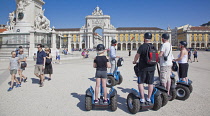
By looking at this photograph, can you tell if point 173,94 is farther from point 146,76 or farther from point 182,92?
point 146,76

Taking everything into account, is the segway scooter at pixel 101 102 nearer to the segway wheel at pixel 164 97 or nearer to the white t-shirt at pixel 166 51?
the segway wheel at pixel 164 97

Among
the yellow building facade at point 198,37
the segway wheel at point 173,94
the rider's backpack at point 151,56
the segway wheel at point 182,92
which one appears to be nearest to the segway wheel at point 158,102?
the rider's backpack at point 151,56

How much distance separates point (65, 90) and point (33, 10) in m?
17.1

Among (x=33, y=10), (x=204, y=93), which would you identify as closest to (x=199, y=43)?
(x=33, y=10)

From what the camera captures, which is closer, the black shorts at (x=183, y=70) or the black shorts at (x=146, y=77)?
the black shorts at (x=146, y=77)

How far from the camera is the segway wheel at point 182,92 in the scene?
4316mm

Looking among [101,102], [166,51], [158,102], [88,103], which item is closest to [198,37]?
[166,51]

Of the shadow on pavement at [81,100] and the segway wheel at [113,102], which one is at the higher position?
the segway wheel at [113,102]

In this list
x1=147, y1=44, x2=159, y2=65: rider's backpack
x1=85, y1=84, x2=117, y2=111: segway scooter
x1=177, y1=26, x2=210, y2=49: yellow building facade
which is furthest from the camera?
x1=177, y1=26, x2=210, y2=49: yellow building facade

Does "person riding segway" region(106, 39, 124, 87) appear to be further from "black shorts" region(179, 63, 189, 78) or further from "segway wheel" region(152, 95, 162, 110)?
"segway wheel" region(152, 95, 162, 110)

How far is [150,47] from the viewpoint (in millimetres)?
3354

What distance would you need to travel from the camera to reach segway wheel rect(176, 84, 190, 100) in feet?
14.2

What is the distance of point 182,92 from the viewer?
441 cm

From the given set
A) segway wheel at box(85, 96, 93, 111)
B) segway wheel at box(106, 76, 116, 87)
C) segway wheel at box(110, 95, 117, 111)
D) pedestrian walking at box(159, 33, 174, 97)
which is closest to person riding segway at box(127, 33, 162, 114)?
segway wheel at box(110, 95, 117, 111)
